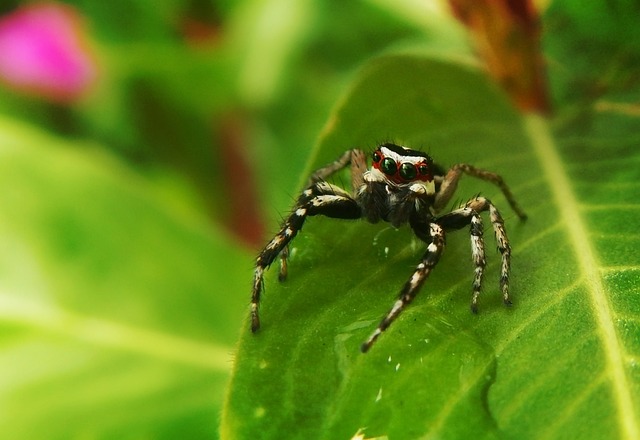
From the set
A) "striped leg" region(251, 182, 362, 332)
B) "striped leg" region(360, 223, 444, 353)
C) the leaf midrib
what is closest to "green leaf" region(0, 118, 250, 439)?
"striped leg" region(251, 182, 362, 332)

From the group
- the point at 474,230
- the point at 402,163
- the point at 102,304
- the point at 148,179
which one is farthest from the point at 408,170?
the point at 148,179

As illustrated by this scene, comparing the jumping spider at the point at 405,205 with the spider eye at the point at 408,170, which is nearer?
the jumping spider at the point at 405,205

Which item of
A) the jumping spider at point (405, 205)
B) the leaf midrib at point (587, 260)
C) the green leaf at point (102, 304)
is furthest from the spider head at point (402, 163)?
the green leaf at point (102, 304)

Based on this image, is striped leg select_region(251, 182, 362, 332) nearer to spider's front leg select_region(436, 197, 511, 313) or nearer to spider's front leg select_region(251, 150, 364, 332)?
spider's front leg select_region(251, 150, 364, 332)

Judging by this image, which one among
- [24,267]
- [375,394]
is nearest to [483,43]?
[375,394]

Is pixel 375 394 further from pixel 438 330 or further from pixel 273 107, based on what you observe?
pixel 273 107

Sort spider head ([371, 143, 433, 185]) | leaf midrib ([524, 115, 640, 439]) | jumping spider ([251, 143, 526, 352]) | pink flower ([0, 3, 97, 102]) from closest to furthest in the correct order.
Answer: leaf midrib ([524, 115, 640, 439]) < jumping spider ([251, 143, 526, 352]) < spider head ([371, 143, 433, 185]) < pink flower ([0, 3, 97, 102])

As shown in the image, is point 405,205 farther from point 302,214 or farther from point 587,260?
point 587,260

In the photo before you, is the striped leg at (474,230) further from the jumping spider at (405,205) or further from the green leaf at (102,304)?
the green leaf at (102,304)
